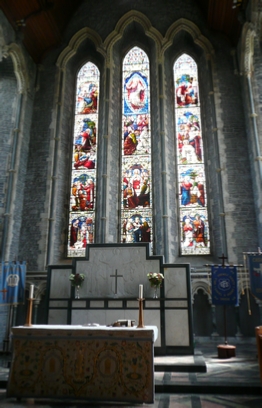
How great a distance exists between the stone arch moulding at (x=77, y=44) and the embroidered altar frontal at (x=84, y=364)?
383 inches

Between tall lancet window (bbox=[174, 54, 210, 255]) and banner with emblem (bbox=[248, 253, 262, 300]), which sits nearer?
banner with emblem (bbox=[248, 253, 262, 300])

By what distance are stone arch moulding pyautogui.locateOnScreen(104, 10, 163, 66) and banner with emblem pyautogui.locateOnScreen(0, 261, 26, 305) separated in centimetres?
725

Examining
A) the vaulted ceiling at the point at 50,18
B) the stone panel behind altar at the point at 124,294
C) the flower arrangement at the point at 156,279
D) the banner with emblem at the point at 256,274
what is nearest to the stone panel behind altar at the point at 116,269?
the stone panel behind altar at the point at 124,294

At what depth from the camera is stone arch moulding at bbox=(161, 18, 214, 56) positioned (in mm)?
11352

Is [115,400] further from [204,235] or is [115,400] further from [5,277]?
[204,235]

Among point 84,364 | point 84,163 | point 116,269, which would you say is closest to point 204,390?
point 84,364

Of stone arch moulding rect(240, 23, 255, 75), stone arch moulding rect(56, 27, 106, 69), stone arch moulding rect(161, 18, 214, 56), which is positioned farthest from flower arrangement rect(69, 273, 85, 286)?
stone arch moulding rect(161, 18, 214, 56)

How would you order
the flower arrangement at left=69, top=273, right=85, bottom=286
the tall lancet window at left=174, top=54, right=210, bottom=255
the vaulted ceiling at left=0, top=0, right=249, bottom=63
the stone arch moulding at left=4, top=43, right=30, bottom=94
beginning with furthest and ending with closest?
the stone arch moulding at left=4, top=43, right=30, bottom=94
the vaulted ceiling at left=0, top=0, right=249, bottom=63
the tall lancet window at left=174, top=54, right=210, bottom=255
the flower arrangement at left=69, top=273, right=85, bottom=286

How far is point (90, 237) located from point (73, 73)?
6.01 metres

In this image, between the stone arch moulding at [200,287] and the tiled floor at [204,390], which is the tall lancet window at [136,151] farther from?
the tiled floor at [204,390]

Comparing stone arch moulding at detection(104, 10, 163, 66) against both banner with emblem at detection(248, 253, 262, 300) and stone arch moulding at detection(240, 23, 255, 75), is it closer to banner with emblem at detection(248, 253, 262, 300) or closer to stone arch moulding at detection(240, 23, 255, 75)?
stone arch moulding at detection(240, 23, 255, 75)

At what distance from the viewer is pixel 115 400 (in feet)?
14.4

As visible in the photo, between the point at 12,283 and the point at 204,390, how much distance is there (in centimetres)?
533

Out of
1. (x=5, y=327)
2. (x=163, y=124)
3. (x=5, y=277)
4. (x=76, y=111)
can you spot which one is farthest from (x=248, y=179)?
(x=5, y=327)
